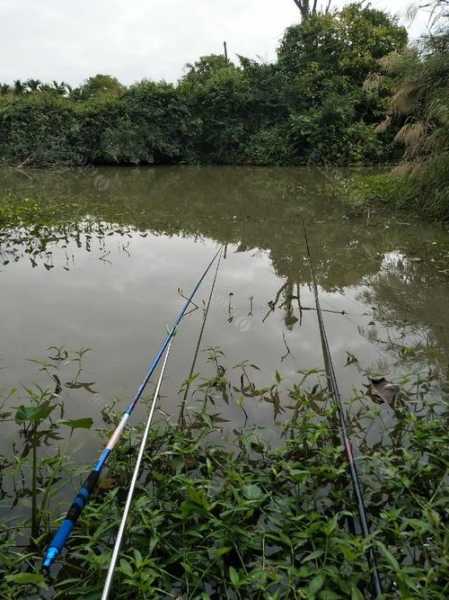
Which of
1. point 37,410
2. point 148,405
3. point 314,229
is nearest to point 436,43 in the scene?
point 314,229

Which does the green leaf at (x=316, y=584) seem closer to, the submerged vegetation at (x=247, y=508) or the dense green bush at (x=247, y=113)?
the submerged vegetation at (x=247, y=508)

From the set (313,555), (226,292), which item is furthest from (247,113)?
(313,555)

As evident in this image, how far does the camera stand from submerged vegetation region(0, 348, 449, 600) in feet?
4.50

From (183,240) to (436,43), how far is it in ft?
13.7

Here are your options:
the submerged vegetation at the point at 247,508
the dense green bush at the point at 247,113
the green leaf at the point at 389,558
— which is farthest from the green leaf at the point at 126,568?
the dense green bush at the point at 247,113

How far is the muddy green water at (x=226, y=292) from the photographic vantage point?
9.32ft

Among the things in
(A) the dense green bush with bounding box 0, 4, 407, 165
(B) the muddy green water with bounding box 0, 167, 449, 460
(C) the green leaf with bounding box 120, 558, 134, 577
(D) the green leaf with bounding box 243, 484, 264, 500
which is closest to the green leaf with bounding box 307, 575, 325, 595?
(D) the green leaf with bounding box 243, 484, 264, 500

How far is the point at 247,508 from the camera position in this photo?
153cm

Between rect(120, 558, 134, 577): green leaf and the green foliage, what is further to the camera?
the green foliage

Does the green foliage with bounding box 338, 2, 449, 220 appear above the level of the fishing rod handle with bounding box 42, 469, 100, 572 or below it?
above

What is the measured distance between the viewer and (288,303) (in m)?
3.89

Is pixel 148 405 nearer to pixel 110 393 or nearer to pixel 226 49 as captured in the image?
pixel 110 393

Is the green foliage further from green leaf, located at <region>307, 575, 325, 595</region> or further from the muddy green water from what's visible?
green leaf, located at <region>307, 575, 325, 595</region>

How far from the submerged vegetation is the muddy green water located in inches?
10.2
